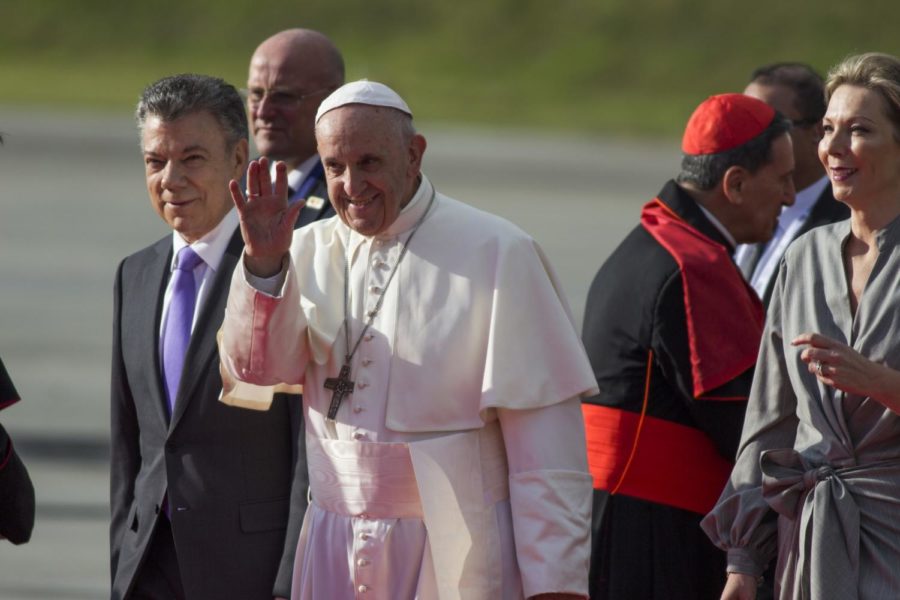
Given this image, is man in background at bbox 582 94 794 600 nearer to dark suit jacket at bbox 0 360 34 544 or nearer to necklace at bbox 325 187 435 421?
necklace at bbox 325 187 435 421

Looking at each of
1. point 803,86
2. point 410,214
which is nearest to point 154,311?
point 410,214

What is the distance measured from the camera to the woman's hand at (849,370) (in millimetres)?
2963

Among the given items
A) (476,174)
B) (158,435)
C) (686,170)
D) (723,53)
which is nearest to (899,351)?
(686,170)

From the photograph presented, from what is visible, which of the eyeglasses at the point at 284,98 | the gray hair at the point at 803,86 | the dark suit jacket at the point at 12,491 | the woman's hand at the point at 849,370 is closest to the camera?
the woman's hand at the point at 849,370

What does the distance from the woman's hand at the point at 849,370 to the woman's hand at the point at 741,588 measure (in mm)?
534

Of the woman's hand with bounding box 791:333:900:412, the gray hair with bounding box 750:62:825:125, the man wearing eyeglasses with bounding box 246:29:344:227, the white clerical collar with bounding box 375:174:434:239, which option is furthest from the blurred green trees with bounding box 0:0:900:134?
the woman's hand with bounding box 791:333:900:412

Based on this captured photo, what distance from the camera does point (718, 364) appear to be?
3844mm

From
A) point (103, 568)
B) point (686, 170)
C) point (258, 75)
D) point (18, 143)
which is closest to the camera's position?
point (686, 170)

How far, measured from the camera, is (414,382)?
3.23 m

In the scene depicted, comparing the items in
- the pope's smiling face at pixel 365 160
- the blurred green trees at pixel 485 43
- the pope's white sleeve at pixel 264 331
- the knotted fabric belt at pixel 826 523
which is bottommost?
the knotted fabric belt at pixel 826 523

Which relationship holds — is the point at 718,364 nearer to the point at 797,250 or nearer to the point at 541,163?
the point at 797,250

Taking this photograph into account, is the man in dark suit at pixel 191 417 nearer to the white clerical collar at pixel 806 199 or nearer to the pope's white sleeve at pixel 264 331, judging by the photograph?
the pope's white sleeve at pixel 264 331

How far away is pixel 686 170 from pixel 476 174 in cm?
2214

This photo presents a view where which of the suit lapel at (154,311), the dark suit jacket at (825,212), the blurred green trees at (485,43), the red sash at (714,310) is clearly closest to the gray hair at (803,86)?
the dark suit jacket at (825,212)
